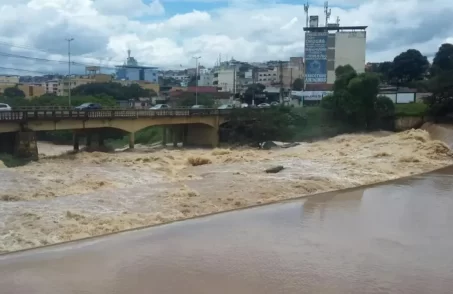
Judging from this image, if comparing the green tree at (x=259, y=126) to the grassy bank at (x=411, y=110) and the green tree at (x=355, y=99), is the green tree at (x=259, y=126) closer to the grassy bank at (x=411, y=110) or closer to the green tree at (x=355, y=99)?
the green tree at (x=355, y=99)

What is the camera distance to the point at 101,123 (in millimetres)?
44125

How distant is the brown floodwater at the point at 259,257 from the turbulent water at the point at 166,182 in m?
1.36

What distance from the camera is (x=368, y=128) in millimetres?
57875

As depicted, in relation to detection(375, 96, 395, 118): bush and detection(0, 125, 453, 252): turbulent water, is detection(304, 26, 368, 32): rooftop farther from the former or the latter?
detection(0, 125, 453, 252): turbulent water

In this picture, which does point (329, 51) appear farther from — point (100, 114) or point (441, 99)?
point (100, 114)

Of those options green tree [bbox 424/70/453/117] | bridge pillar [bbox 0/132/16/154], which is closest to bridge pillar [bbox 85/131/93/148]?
bridge pillar [bbox 0/132/16/154]

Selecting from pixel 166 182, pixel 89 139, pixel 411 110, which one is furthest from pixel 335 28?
pixel 166 182

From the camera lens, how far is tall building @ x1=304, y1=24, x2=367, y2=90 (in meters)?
80.9

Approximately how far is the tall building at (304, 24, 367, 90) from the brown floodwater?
61.4m

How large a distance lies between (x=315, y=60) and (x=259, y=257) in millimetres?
69106

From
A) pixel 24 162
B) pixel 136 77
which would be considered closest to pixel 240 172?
pixel 24 162

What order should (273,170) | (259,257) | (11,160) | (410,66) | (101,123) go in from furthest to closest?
1. (410,66)
2. (101,123)
3. (11,160)
4. (273,170)
5. (259,257)

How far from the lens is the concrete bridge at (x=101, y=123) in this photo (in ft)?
123

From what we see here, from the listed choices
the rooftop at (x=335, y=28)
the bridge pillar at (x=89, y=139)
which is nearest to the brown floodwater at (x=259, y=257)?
the bridge pillar at (x=89, y=139)
